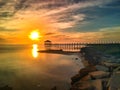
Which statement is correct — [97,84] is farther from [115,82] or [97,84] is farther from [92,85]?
[115,82]

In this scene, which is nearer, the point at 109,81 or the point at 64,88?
the point at 109,81

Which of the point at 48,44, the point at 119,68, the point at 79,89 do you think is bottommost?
the point at 48,44

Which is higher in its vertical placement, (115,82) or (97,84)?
(115,82)

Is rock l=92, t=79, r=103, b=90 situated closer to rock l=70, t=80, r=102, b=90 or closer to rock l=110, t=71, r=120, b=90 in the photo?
rock l=70, t=80, r=102, b=90

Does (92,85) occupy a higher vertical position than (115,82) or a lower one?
lower

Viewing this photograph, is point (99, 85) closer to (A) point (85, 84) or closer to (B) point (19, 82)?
(A) point (85, 84)

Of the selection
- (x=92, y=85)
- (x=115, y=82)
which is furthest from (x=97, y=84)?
(x=115, y=82)

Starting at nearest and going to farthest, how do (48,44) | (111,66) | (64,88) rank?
1. (111,66)
2. (64,88)
3. (48,44)

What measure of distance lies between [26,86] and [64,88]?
539cm

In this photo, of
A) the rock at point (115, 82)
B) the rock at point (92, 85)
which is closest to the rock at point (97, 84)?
the rock at point (92, 85)

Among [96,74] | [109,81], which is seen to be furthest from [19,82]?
[109,81]

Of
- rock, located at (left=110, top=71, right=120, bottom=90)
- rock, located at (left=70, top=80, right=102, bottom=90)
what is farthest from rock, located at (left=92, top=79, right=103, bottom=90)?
rock, located at (left=110, top=71, right=120, bottom=90)

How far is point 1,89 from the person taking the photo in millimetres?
27891

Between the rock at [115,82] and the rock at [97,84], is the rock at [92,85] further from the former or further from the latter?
the rock at [115,82]
